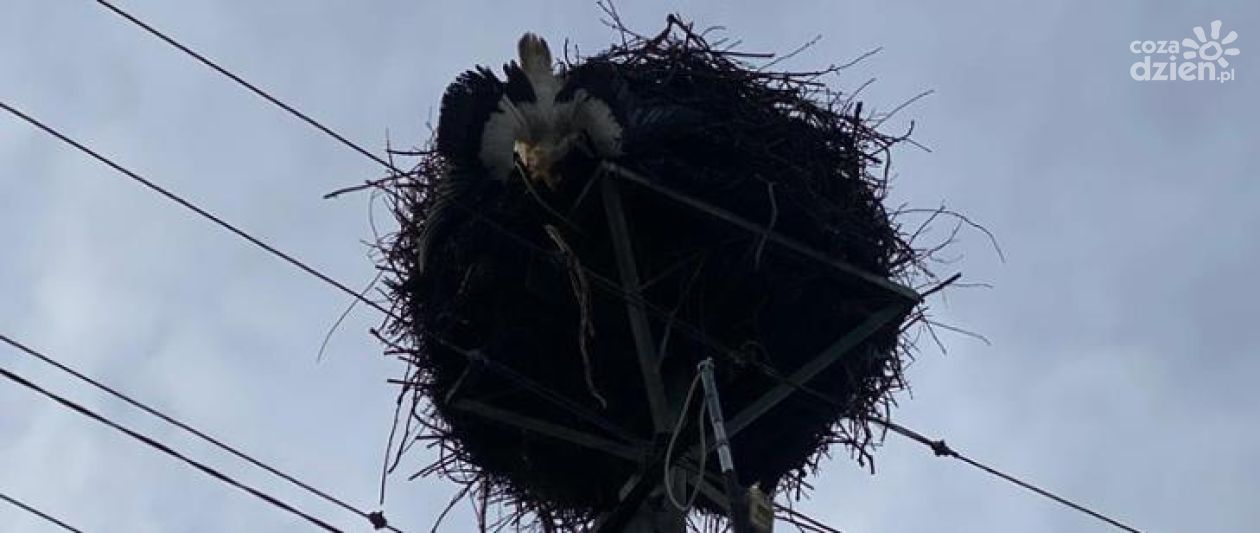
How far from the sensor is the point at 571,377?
9.57 meters

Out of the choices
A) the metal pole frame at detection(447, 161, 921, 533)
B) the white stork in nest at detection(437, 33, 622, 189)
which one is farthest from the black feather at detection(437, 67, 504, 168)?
the metal pole frame at detection(447, 161, 921, 533)

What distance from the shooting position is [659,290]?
935 cm

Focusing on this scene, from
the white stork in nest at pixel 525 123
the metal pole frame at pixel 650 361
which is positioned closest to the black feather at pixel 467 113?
the white stork in nest at pixel 525 123

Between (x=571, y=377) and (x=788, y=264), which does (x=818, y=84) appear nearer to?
(x=788, y=264)

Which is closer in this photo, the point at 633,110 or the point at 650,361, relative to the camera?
the point at 650,361

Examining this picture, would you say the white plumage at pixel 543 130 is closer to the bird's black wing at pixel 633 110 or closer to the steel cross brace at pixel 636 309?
the bird's black wing at pixel 633 110

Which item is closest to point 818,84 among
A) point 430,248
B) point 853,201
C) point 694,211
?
point 853,201

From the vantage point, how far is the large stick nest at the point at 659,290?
9.19m

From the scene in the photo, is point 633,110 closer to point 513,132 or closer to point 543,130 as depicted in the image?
point 543,130

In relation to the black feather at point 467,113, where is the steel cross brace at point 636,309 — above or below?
below

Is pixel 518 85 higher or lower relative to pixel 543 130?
higher

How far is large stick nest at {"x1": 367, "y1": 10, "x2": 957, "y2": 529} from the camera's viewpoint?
9.19 m

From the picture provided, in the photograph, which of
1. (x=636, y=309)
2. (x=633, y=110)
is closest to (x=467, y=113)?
(x=633, y=110)

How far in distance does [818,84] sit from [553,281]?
201 cm
